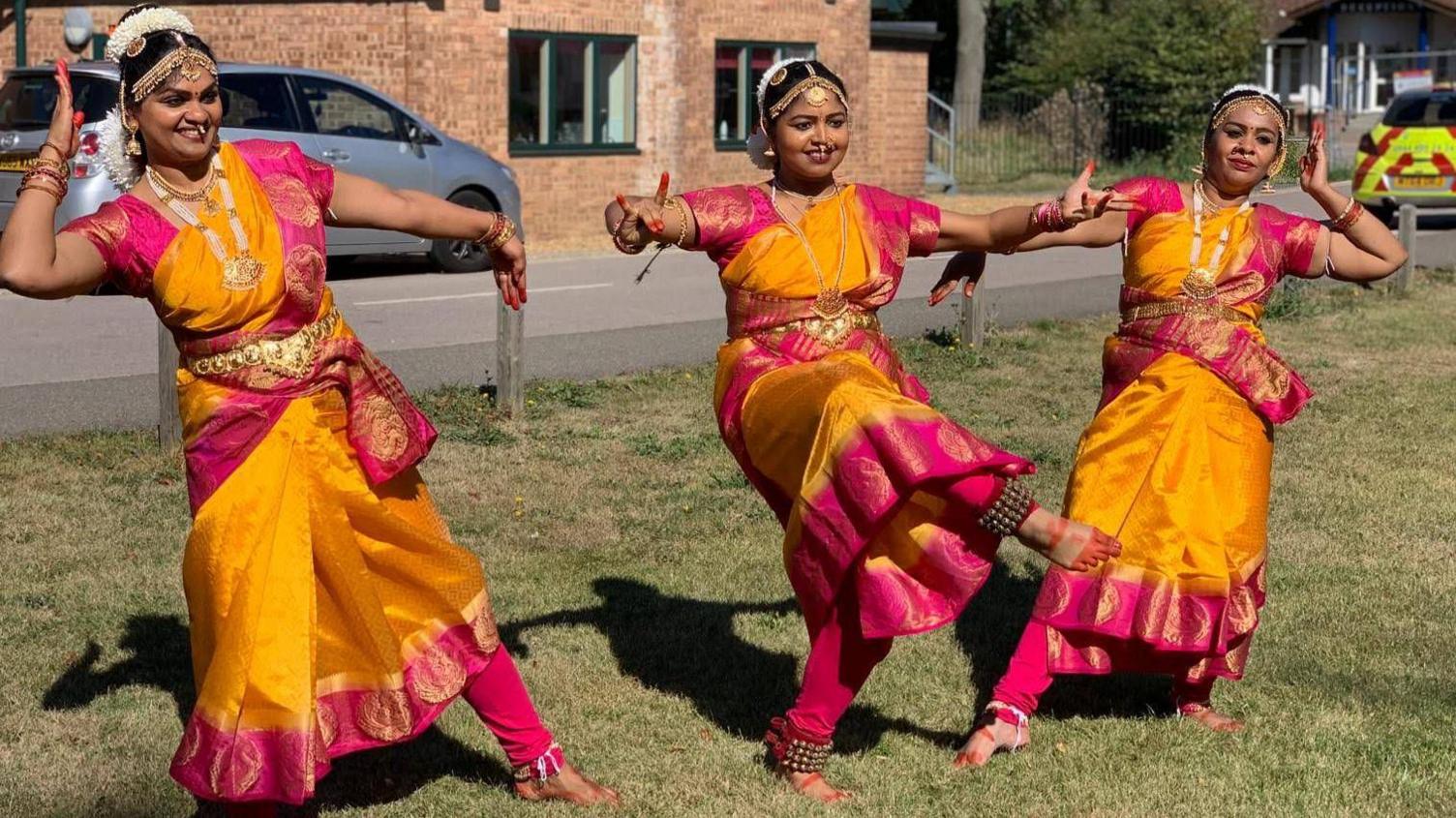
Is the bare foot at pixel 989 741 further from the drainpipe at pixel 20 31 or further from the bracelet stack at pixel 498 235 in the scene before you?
the drainpipe at pixel 20 31

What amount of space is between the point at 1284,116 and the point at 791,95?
1.61m

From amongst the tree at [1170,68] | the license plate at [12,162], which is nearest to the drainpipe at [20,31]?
the license plate at [12,162]

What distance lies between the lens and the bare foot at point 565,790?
513cm

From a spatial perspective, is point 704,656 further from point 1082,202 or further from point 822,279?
point 1082,202

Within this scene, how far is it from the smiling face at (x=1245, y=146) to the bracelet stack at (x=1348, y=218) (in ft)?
1.07

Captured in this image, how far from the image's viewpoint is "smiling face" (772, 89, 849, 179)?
5129 millimetres

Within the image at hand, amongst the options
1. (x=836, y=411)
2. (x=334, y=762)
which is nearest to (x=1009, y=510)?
(x=836, y=411)

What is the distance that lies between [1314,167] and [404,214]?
2723 millimetres

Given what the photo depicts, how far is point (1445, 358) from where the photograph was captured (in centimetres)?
1337

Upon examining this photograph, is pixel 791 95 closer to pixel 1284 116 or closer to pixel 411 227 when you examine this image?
pixel 411 227

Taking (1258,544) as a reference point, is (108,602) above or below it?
below

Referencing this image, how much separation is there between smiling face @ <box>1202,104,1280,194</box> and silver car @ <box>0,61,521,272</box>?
1058 centimetres

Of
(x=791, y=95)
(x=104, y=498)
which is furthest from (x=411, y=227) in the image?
(x=104, y=498)

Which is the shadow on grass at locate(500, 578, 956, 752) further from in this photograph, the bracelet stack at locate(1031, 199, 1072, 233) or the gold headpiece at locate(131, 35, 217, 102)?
the gold headpiece at locate(131, 35, 217, 102)
